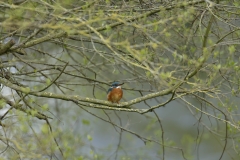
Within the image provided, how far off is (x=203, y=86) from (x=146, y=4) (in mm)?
1110

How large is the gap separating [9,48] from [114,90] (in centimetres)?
169

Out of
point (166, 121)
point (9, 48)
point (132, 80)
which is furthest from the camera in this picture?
point (166, 121)

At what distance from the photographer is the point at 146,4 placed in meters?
3.89

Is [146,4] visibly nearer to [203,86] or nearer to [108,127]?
[203,86]

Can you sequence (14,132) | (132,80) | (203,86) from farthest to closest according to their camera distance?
(132,80) < (14,132) < (203,86)

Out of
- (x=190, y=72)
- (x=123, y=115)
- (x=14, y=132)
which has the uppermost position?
(x=123, y=115)

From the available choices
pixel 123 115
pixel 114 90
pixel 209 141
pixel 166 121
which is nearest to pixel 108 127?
pixel 123 115

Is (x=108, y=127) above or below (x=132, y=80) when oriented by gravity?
above

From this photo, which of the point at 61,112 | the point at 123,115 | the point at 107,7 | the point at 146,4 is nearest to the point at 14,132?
the point at 107,7

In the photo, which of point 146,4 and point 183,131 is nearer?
point 146,4

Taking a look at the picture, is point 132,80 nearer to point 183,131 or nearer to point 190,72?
point 190,72

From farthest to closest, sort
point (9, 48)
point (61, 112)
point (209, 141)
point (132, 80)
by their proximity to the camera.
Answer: point (209, 141), point (61, 112), point (132, 80), point (9, 48)

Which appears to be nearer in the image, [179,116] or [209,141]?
[209,141]

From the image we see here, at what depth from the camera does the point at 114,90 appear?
4961 mm
